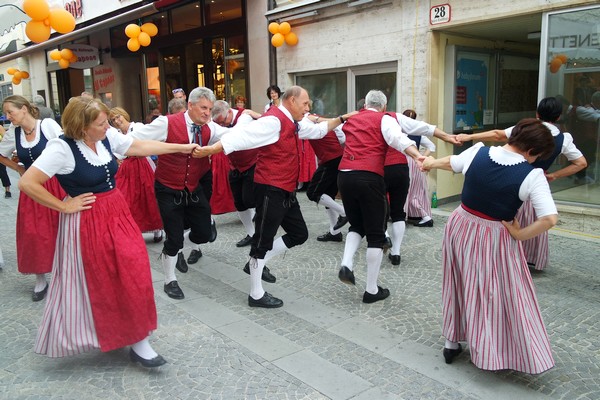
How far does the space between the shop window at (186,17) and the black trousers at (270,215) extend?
1004 centimetres

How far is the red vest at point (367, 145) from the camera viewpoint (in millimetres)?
4305

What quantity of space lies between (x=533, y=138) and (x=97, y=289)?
2.79m

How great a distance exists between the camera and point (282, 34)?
998cm

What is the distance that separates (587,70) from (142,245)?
19.9 feet

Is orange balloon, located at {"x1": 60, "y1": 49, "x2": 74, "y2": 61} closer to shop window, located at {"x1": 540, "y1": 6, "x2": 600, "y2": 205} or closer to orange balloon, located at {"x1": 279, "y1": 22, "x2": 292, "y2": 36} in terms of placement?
orange balloon, located at {"x1": 279, "y1": 22, "x2": 292, "y2": 36}

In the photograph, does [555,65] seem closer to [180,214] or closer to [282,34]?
[282,34]

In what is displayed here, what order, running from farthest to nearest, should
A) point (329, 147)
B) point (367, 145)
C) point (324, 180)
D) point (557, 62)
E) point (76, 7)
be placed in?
point (76, 7), point (557, 62), point (324, 180), point (329, 147), point (367, 145)

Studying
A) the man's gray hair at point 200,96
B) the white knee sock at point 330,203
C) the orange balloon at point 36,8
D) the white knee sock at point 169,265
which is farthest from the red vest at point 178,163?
the orange balloon at point 36,8

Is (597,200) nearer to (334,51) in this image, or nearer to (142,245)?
(334,51)

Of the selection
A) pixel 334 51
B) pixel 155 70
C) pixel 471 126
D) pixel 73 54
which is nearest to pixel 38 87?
pixel 73 54

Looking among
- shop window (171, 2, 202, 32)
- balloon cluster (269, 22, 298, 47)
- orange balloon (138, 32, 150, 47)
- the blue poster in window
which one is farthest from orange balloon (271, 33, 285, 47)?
orange balloon (138, 32, 150, 47)

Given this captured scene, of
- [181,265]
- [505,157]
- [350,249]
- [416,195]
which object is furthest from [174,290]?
[416,195]

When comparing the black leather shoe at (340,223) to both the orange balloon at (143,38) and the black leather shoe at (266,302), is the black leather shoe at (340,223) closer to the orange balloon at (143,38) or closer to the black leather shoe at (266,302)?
the black leather shoe at (266,302)

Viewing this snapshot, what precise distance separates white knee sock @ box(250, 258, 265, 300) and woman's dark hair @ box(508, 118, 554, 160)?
2305 millimetres
